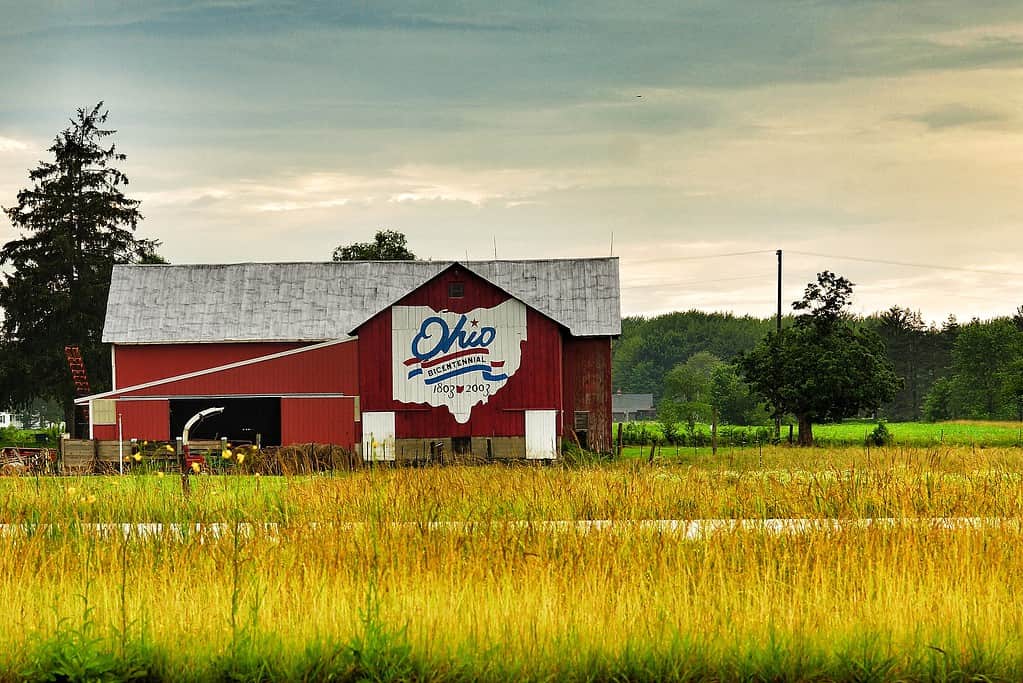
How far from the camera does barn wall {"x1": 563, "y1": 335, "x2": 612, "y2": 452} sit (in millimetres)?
48656

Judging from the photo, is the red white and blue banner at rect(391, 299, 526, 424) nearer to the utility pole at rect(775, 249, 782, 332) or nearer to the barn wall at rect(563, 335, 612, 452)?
the barn wall at rect(563, 335, 612, 452)

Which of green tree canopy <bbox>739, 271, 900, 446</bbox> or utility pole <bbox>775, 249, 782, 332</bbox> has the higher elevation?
utility pole <bbox>775, 249, 782, 332</bbox>

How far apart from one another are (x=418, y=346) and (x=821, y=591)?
31.7 m

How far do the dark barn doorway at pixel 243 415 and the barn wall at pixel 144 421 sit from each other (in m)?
0.31

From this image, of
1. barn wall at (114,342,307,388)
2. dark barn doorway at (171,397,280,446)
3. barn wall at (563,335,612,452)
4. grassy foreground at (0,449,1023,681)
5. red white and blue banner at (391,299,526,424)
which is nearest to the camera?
grassy foreground at (0,449,1023,681)

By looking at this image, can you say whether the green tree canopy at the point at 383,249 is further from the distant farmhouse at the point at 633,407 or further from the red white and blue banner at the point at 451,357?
the distant farmhouse at the point at 633,407

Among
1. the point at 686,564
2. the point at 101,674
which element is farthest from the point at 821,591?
the point at 101,674

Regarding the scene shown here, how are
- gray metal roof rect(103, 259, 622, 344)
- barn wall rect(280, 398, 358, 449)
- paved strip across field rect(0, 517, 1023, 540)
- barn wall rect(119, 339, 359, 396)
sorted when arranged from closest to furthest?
paved strip across field rect(0, 517, 1023, 540), barn wall rect(280, 398, 358, 449), barn wall rect(119, 339, 359, 396), gray metal roof rect(103, 259, 622, 344)

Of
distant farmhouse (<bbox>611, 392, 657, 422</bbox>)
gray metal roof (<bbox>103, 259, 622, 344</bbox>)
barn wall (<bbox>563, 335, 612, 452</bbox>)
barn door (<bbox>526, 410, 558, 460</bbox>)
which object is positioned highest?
gray metal roof (<bbox>103, 259, 622, 344</bbox>)

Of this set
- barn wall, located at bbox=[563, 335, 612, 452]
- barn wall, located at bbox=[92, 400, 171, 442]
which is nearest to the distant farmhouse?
barn wall, located at bbox=[563, 335, 612, 452]

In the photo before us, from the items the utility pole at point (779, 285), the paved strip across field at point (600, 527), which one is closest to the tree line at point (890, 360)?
the utility pole at point (779, 285)

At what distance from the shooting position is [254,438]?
45.8 m

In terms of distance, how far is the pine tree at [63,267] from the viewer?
2625 inches

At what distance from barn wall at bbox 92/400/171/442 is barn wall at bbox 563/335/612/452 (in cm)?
1601
